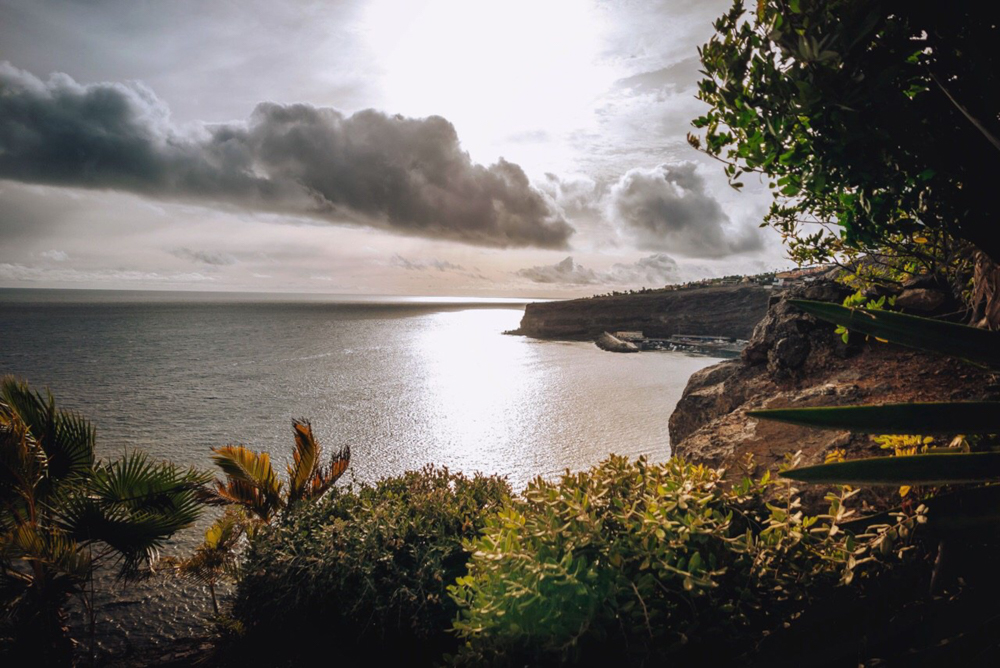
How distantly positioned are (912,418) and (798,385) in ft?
11.0

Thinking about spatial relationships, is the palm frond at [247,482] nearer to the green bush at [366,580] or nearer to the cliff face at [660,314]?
the green bush at [366,580]

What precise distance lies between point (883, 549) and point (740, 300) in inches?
1897

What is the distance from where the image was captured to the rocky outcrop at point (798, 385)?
3.04m

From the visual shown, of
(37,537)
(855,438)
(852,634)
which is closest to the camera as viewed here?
(852,634)

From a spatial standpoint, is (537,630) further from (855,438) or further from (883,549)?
(855,438)

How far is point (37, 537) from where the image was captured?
3.86 meters

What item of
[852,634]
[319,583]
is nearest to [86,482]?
[319,583]

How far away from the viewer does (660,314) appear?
1934 inches

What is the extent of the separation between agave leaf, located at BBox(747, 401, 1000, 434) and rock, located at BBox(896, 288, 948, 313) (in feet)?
10.2

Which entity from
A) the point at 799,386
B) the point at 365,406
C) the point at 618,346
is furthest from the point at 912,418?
the point at 618,346

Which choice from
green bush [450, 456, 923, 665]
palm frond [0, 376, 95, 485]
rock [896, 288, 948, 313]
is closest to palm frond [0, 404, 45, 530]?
palm frond [0, 376, 95, 485]

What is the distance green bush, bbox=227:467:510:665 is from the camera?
381cm

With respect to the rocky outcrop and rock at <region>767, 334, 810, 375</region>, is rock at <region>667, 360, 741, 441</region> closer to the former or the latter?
the rocky outcrop

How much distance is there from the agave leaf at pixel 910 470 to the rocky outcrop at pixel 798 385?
95cm
